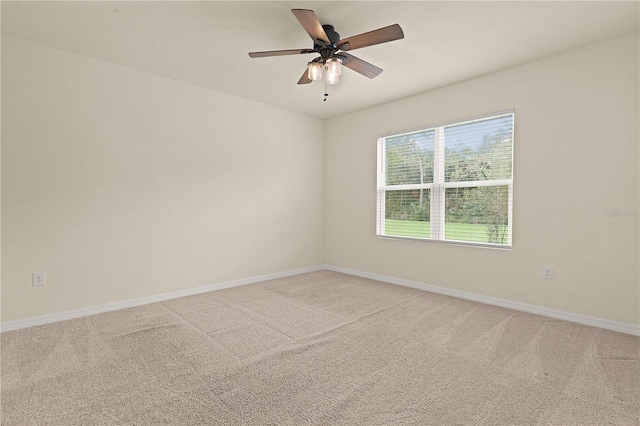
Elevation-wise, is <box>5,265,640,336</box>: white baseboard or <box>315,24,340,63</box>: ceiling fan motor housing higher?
<box>315,24,340,63</box>: ceiling fan motor housing

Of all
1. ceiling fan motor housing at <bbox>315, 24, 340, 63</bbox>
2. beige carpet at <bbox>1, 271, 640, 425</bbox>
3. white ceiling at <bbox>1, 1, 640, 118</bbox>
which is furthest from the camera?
ceiling fan motor housing at <bbox>315, 24, 340, 63</bbox>

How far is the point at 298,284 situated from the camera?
14.4ft

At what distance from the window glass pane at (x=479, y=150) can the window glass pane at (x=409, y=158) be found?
249 mm

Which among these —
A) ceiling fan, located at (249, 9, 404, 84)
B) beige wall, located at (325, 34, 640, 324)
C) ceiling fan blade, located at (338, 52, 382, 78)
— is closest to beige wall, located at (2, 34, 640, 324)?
beige wall, located at (325, 34, 640, 324)

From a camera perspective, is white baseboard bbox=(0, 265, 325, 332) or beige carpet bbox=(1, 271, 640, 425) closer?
beige carpet bbox=(1, 271, 640, 425)

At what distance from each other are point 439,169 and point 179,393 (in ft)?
11.9

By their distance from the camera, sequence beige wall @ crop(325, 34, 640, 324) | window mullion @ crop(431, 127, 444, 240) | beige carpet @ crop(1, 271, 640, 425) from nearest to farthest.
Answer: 1. beige carpet @ crop(1, 271, 640, 425)
2. beige wall @ crop(325, 34, 640, 324)
3. window mullion @ crop(431, 127, 444, 240)

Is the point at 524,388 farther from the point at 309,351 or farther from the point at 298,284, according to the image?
the point at 298,284

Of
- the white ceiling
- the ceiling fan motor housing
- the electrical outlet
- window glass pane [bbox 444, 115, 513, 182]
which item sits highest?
the white ceiling

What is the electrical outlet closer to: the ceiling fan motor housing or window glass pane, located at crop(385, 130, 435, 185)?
the ceiling fan motor housing

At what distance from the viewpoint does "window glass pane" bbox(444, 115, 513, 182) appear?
11.3 feet

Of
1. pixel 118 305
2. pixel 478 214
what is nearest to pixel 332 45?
→ pixel 478 214

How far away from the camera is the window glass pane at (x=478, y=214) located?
3.48 meters

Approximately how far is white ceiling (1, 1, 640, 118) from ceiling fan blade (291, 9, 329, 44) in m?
0.24
